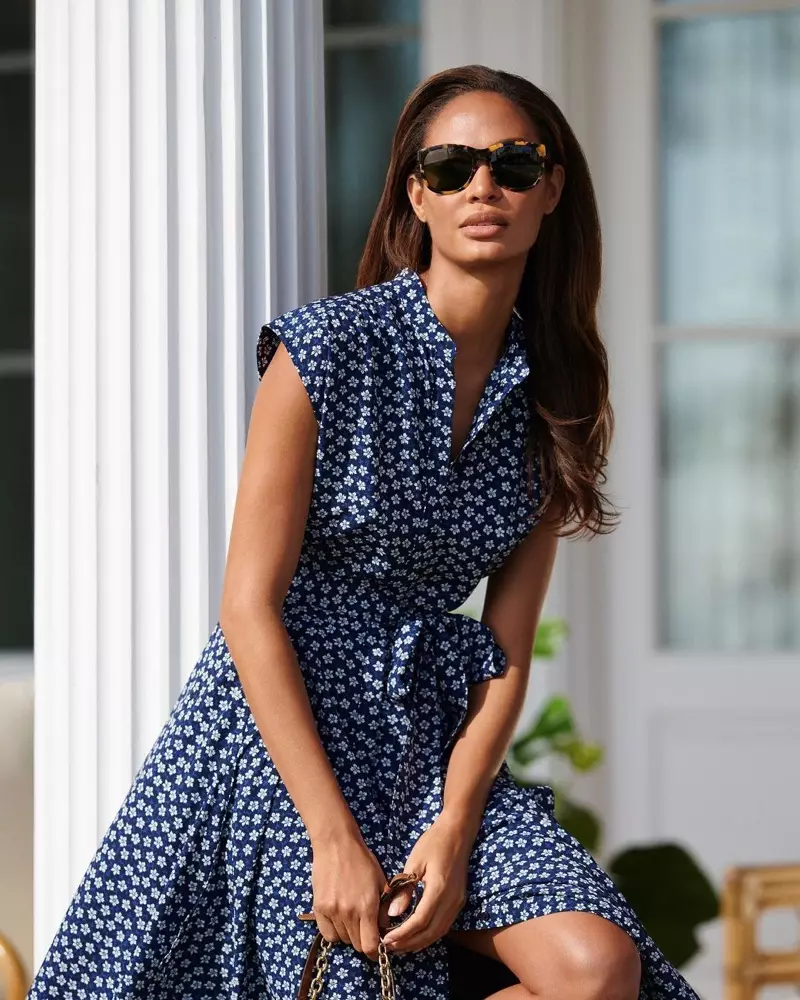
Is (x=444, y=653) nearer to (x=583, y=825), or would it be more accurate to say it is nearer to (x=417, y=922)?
(x=417, y=922)

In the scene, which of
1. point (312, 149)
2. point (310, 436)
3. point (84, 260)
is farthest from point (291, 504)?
point (312, 149)

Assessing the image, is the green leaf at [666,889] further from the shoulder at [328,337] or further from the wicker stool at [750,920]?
the shoulder at [328,337]

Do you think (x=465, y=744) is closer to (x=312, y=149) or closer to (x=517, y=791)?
(x=517, y=791)

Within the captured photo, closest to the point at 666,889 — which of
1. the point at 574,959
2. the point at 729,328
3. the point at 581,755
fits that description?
the point at 581,755

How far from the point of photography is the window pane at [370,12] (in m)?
3.45

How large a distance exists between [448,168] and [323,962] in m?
0.82

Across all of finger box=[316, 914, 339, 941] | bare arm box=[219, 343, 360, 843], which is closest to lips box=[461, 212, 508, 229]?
bare arm box=[219, 343, 360, 843]

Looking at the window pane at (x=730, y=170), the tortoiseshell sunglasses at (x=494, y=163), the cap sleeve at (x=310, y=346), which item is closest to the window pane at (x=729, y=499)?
the window pane at (x=730, y=170)

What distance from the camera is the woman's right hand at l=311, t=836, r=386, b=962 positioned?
1188 millimetres

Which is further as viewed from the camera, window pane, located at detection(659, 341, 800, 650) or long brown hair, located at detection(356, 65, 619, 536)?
window pane, located at detection(659, 341, 800, 650)

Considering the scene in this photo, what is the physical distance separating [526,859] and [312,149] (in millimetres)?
956

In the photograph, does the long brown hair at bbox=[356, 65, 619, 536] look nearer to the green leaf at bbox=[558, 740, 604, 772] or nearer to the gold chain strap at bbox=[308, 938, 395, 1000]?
the gold chain strap at bbox=[308, 938, 395, 1000]

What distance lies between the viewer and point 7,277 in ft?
12.5

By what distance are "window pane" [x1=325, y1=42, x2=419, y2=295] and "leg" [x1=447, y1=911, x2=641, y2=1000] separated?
252cm
